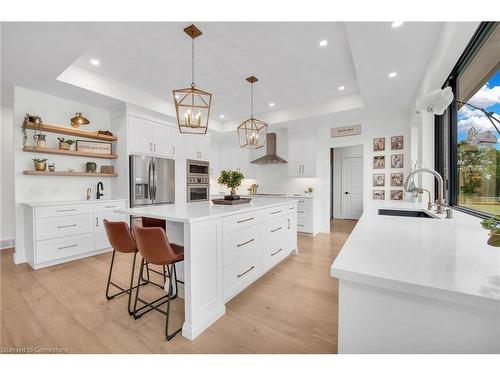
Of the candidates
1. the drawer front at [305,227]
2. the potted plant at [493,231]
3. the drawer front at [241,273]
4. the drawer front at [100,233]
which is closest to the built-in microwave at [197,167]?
the drawer front at [100,233]

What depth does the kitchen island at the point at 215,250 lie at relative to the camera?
1629mm

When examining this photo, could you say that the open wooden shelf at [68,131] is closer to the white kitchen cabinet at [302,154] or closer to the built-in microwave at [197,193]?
the built-in microwave at [197,193]

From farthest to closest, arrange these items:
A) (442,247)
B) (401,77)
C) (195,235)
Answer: (401,77)
(195,235)
(442,247)

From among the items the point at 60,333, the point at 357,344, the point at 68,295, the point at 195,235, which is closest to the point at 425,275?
the point at 357,344

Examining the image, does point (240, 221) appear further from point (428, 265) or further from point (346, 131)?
point (346, 131)

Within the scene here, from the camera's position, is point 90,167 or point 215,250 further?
point 90,167

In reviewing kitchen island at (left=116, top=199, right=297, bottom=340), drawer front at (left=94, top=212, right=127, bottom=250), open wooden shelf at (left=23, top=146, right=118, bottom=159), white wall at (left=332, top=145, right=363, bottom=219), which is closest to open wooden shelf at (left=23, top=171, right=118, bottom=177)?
open wooden shelf at (left=23, top=146, right=118, bottom=159)

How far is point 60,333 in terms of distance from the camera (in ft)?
5.45

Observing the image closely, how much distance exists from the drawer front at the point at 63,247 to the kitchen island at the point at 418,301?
3.85m

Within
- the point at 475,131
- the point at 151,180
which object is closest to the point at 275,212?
the point at 475,131

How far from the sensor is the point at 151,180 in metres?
4.16

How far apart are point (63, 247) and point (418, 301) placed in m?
4.10
